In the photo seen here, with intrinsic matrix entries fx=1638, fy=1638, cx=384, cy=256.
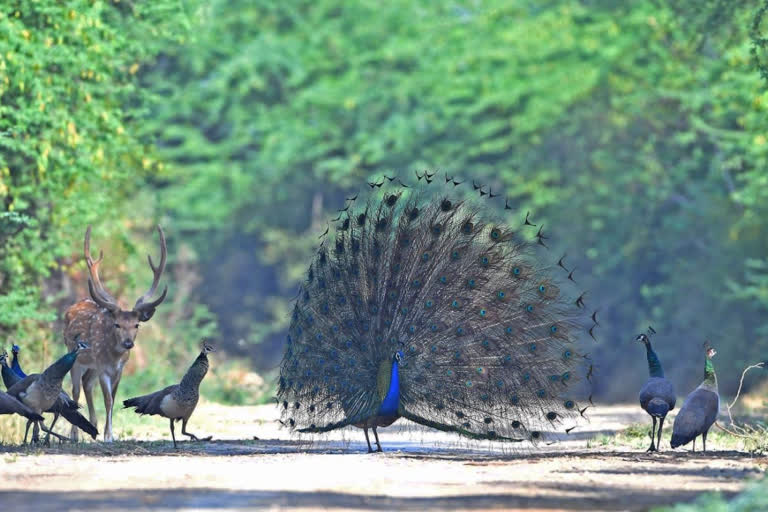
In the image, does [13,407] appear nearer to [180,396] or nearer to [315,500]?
[180,396]

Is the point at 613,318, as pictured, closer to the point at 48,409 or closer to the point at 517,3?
the point at 517,3

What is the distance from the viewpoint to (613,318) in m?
50.8

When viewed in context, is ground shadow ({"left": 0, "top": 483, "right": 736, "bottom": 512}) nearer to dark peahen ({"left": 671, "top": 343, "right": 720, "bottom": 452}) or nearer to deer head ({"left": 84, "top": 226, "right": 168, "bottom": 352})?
dark peahen ({"left": 671, "top": 343, "right": 720, "bottom": 452})

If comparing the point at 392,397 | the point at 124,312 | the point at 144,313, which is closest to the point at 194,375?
the point at 124,312

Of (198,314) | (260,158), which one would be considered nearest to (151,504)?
(198,314)

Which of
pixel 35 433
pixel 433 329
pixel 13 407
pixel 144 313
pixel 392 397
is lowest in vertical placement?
pixel 35 433

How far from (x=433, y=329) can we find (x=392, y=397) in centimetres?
114

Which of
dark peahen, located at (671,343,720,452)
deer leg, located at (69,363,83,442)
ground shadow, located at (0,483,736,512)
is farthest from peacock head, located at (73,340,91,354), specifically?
dark peahen, located at (671,343,720,452)

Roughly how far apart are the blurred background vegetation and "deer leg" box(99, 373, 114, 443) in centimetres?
561

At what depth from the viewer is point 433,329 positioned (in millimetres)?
17719

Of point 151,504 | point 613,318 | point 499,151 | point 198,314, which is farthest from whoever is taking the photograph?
point 499,151

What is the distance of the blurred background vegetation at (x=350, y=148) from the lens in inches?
1077

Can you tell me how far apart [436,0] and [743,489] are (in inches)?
1845

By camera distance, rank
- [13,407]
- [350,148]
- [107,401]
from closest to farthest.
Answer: [13,407] < [107,401] < [350,148]
